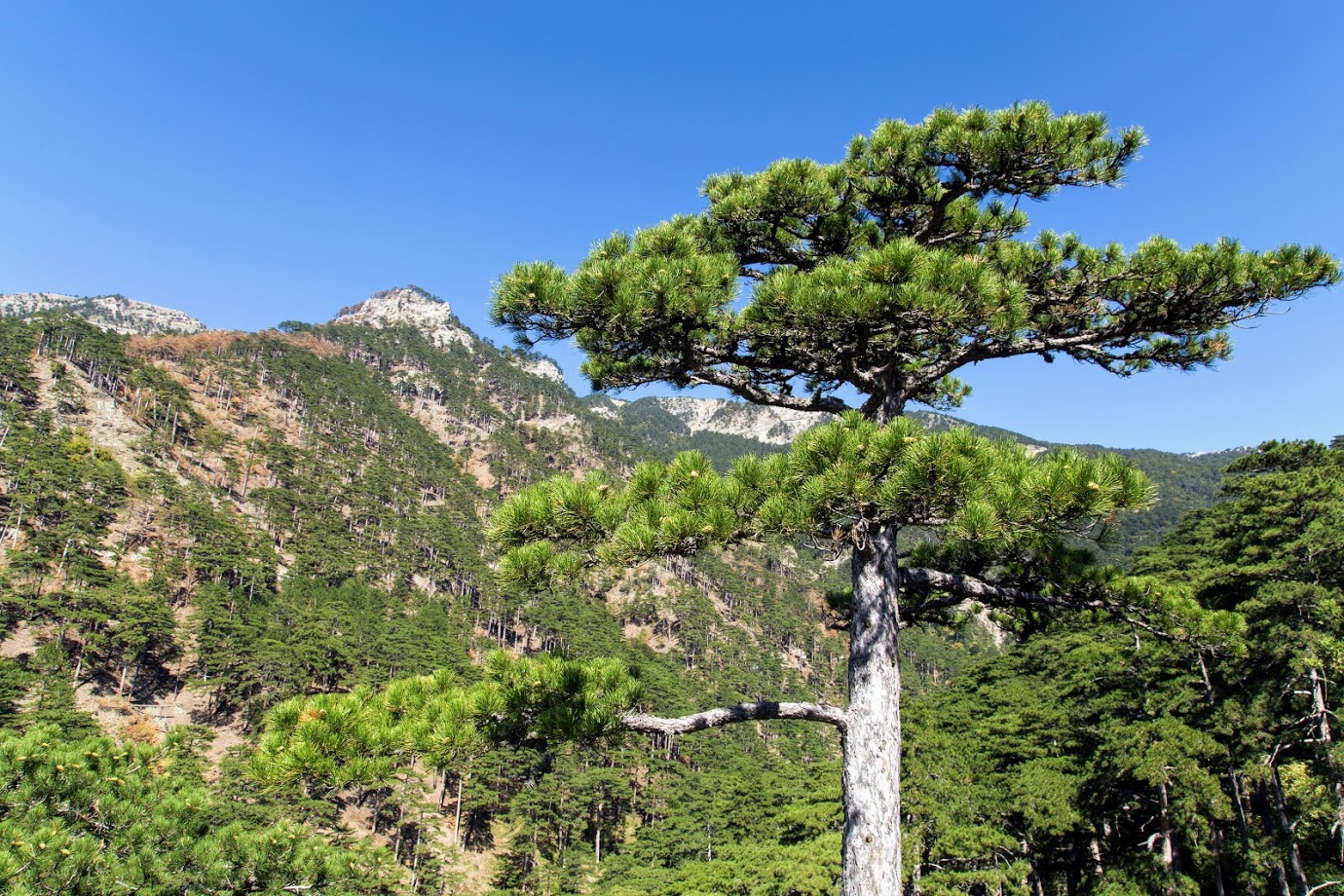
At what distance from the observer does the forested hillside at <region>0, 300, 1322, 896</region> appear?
627cm

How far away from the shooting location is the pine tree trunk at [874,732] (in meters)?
3.31

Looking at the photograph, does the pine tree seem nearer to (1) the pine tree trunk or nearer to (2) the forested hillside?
(1) the pine tree trunk

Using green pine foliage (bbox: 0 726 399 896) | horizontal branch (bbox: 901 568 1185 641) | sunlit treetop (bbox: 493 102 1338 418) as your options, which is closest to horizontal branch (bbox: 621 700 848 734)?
horizontal branch (bbox: 901 568 1185 641)

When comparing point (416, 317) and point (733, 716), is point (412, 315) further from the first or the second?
point (733, 716)

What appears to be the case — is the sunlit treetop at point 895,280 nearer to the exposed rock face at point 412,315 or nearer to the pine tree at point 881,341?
the pine tree at point 881,341

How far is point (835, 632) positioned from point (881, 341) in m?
14.5

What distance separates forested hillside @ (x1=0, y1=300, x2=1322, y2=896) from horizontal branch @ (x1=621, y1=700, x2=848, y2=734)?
0.27m

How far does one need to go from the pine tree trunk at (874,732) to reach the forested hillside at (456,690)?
620 millimetres

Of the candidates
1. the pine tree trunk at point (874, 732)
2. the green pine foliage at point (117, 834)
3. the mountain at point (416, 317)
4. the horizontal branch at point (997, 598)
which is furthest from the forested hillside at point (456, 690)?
the mountain at point (416, 317)

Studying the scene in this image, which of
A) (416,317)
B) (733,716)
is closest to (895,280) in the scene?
(733,716)

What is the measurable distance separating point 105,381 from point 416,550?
40080 millimetres

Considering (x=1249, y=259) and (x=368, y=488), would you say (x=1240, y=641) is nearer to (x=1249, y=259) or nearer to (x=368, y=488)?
(x=1249, y=259)

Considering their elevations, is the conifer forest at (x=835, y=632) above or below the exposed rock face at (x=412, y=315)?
below

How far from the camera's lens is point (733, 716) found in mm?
3676
